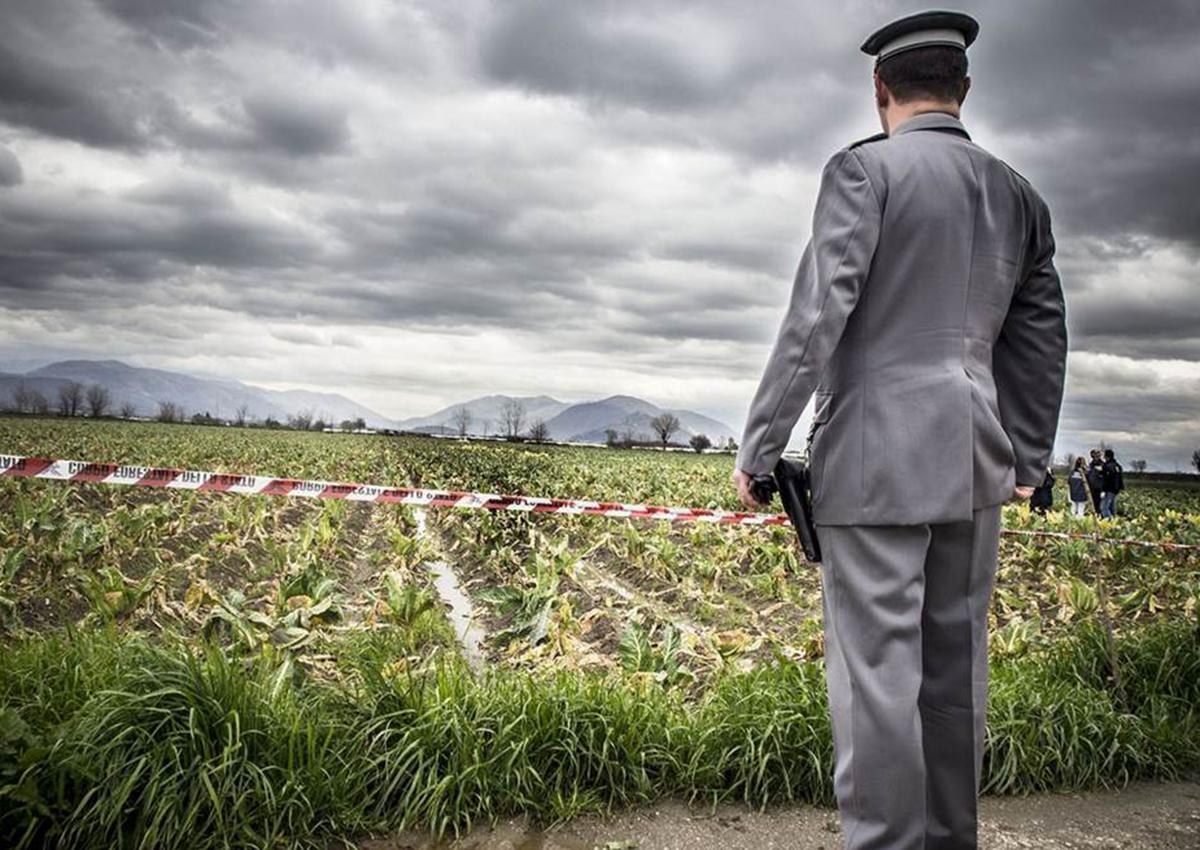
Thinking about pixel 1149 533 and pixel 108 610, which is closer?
pixel 108 610

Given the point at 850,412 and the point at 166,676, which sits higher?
the point at 850,412

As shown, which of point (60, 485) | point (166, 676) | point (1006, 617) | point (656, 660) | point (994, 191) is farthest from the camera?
point (60, 485)

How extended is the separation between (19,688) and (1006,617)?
6.81 meters

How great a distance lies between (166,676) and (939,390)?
2.58 metres

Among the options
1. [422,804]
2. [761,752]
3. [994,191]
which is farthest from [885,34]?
[422,804]

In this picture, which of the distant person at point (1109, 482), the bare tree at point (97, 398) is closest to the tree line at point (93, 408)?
the bare tree at point (97, 398)

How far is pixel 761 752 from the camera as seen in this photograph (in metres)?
3.08

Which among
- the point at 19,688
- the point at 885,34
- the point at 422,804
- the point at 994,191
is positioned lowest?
the point at 422,804

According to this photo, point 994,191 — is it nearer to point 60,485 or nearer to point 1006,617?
point 1006,617

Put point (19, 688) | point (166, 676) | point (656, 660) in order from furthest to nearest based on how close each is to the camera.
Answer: point (656, 660) → point (19, 688) → point (166, 676)

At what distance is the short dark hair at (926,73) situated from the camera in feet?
7.51

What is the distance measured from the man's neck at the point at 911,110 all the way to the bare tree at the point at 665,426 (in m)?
104

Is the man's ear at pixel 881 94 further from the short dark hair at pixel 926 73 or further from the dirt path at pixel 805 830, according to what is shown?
the dirt path at pixel 805 830

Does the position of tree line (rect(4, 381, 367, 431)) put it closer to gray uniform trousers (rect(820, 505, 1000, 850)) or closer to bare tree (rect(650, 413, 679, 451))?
bare tree (rect(650, 413, 679, 451))
